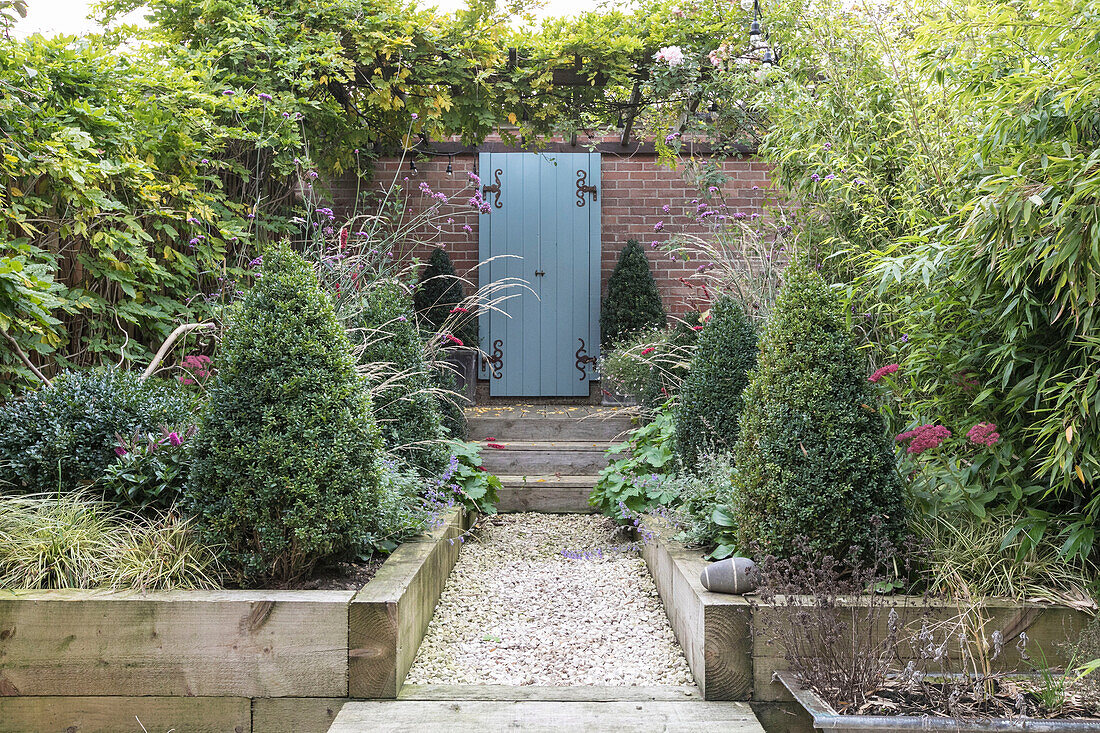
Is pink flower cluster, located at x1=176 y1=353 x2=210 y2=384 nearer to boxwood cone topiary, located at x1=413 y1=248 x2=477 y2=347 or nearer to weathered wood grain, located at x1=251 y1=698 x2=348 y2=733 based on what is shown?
weathered wood grain, located at x1=251 y1=698 x2=348 y2=733

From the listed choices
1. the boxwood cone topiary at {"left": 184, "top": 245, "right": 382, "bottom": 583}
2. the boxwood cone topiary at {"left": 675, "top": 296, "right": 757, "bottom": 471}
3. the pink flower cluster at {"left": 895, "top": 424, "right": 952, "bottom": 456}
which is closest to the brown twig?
the boxwood cone topiary at {"left": 184, "top": 245, "right": 382, "bottom": 583}

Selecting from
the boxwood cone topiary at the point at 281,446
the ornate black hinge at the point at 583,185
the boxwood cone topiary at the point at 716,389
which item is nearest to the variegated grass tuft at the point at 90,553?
the boxwood cone topiary at the point at 281,446

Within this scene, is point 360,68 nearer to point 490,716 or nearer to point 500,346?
point 500,346

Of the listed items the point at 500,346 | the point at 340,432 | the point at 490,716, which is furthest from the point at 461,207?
the point at 490,716

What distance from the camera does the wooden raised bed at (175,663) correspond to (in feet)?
6.70

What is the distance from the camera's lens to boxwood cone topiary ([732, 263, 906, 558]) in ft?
7.15

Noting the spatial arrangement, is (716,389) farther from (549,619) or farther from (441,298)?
(441,298)

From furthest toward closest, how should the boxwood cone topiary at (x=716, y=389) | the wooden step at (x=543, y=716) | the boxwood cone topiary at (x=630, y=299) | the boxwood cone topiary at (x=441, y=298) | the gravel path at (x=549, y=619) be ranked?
the boxwood cone topiary at (x=630, y=299) < the boxwood cone topiary at (x=441, y=298) < the boxwood cone topiary at (x=716, y=389) < the gravel path at (x=549, y=619) < the wooden step at (x=543, y=716)

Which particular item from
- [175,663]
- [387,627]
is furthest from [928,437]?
[175,663]

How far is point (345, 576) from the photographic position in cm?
238

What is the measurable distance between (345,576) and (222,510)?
441 mm

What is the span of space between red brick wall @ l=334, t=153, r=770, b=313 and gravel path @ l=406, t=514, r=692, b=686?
10.8ft

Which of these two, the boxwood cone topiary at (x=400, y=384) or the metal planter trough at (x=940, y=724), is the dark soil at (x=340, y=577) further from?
the metal planter trough at (x=940, y=724)

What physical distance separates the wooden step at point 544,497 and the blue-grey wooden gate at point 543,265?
2.12 m
